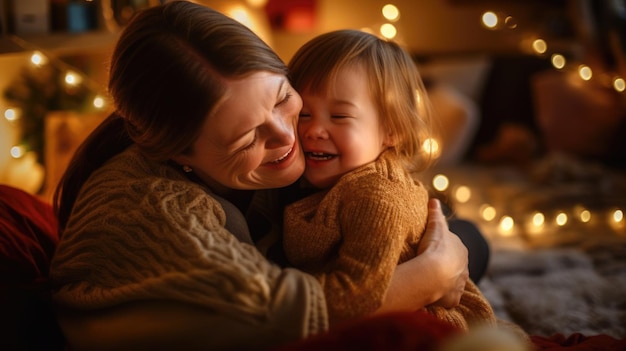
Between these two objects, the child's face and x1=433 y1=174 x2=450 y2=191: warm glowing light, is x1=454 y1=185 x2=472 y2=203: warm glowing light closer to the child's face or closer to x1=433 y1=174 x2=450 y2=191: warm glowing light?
x1=433 y1=174 x2=450 y2=191: warm glowing light

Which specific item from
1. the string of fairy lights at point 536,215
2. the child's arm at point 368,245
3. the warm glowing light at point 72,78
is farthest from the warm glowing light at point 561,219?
the warm glowing light at point 72,78

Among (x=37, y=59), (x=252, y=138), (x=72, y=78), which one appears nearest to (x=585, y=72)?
(x=252, y=138)

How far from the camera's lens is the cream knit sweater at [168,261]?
0.83 meters

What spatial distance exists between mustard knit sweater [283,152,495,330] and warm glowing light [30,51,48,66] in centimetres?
134

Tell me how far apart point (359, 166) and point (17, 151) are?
1.36 meters

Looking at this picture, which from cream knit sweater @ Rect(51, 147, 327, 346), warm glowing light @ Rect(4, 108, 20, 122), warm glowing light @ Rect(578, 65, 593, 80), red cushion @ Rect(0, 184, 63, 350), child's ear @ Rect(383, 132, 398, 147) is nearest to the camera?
cream knit sweater @ Rect(51, 147, 327, 346)

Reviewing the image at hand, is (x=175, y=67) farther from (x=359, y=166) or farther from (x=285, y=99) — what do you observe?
(x=359, y=166)

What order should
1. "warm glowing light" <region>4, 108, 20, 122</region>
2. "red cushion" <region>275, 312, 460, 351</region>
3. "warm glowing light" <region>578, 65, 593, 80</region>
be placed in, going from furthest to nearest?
"warm glowing light" <region>578, 65, 593, 80</region> → "warm glowing light" <region>4, 108, 20, 122</region> → "red cushion" <region>275, 312, 460, 351</region>

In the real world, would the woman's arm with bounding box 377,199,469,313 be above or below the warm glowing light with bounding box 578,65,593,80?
Result: below

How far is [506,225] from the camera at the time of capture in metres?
2.05

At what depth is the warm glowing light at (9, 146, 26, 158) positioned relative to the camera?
1.96 metres

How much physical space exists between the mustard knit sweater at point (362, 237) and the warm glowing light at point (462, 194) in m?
1.32

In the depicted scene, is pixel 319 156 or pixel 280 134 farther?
pixel 319 156

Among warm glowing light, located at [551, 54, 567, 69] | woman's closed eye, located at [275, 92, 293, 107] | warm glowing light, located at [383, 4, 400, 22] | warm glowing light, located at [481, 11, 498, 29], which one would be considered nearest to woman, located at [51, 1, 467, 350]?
woman's closed eye, located at [275, 92, 293, 107]
